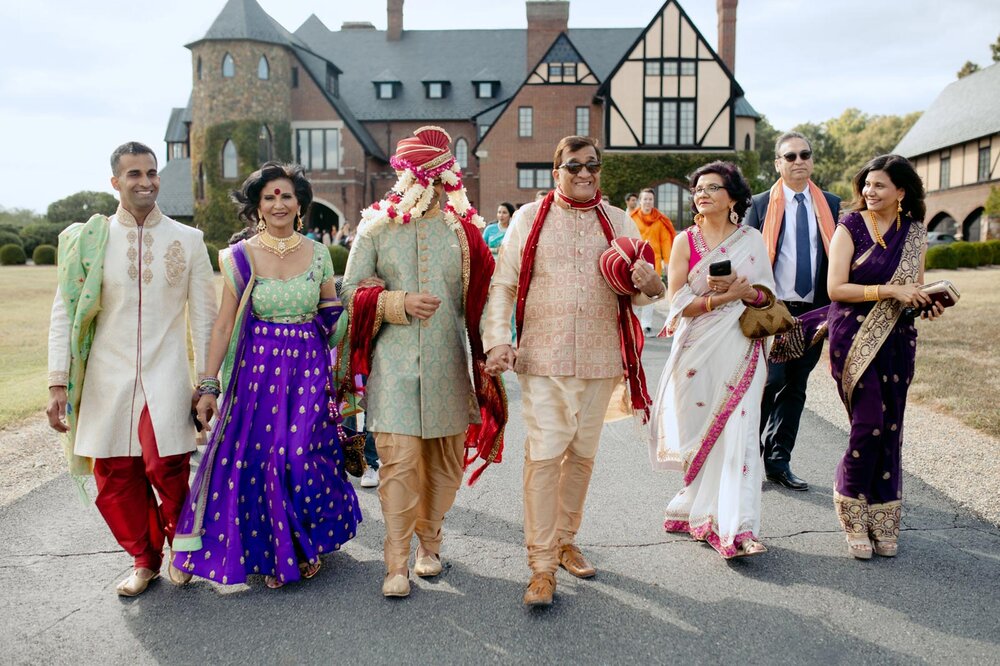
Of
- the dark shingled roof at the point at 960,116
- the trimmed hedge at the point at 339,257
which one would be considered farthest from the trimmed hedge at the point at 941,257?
the trimmed hedge at the point at 339,257

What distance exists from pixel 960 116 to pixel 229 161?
36.9m

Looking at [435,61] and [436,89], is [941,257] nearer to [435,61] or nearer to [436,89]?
[436,89]

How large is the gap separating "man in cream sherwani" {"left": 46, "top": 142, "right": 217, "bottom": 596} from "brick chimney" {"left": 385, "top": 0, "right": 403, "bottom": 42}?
46.2 metres

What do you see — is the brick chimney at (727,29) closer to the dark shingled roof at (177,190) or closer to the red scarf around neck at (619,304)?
the dark shingled roof at (177,190)

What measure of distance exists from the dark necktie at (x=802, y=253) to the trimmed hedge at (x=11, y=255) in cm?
3928

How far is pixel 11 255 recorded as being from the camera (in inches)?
1478

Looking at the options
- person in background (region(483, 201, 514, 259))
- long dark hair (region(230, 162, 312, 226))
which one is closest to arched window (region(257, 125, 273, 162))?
person in background (region(483, 201, 514, 259))

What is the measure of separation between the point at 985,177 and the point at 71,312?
46191mm

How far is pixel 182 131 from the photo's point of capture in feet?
194

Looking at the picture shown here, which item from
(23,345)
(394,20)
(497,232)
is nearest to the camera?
(497,232)

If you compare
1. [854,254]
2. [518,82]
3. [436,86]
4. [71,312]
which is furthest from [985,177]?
[71,312]

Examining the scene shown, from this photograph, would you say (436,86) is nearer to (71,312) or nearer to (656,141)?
(656,141)

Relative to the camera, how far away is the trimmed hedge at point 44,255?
37.8 meters

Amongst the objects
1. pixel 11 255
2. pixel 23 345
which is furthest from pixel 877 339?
pixel 11 255
